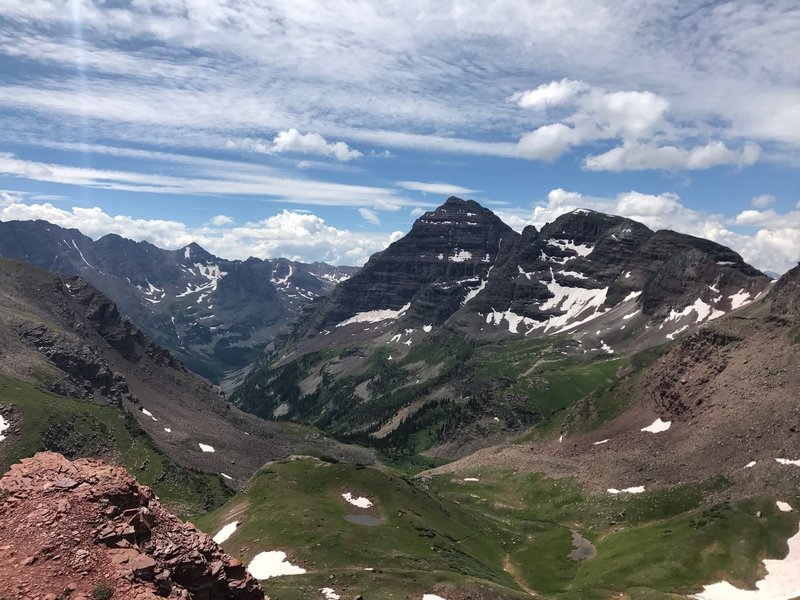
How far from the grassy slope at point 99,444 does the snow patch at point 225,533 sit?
151ft

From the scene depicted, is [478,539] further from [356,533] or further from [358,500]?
[356,533]

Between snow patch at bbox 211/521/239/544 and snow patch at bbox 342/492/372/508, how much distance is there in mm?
17647

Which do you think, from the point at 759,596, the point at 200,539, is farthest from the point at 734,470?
the point at 200,539

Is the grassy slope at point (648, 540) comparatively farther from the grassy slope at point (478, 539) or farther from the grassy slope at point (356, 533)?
the grassy slope at point (356, 533)

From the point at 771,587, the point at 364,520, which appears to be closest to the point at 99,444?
the point at 364,520

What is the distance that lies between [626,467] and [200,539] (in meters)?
124

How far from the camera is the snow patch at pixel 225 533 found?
81.8 m

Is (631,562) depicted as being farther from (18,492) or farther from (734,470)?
(18,492)

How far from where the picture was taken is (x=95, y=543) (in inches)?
959

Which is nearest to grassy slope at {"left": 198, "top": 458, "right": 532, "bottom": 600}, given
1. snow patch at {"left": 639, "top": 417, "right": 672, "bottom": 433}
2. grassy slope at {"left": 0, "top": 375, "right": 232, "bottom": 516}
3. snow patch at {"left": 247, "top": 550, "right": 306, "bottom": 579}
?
snow patch at {"left": 247, "top": 550, "right": 306, "bottom": 579}

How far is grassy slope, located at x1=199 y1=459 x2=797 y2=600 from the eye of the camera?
65375mm

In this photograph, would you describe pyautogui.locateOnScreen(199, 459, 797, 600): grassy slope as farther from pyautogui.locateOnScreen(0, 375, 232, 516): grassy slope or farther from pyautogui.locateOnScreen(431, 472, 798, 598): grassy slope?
pyautogui.locateOnScreen(0, 375, 232, 516): grassy slope

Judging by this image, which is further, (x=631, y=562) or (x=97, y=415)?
(x=97, y=415)

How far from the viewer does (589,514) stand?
118 metres
